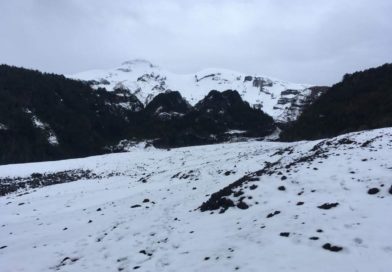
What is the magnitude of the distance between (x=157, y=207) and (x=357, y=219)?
11277 mm

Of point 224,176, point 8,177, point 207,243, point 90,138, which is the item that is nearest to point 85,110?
point 90,138

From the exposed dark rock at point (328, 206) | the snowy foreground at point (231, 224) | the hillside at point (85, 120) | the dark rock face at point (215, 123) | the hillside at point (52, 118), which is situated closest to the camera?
the snowy foreground at point (231, 224)

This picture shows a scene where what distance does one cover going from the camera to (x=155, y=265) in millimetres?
12531

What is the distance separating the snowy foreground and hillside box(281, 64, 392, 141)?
29996mm

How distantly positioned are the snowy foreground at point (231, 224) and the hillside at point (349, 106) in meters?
30.0

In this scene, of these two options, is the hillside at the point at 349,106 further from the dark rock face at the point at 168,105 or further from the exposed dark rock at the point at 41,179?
the dark rock face at the point at 168,105

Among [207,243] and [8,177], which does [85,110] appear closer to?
Answer: [8,177]

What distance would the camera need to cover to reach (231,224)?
1521 centimetres

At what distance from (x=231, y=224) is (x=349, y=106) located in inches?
2178

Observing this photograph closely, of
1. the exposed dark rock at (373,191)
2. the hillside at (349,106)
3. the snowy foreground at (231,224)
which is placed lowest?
the snowy foreground at (231,224)

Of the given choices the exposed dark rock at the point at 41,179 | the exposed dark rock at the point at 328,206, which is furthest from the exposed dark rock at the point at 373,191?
the exposed dark rock at the point at 41,179

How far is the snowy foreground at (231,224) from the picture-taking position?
37.4 feet

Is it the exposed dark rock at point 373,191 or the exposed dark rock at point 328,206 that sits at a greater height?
the exposed dark rock at point 373,191

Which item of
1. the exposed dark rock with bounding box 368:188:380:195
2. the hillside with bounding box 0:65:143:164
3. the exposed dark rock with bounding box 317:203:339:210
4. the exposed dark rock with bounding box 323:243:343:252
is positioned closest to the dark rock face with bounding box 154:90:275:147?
the hillside with bounding box 0:65:143:164
